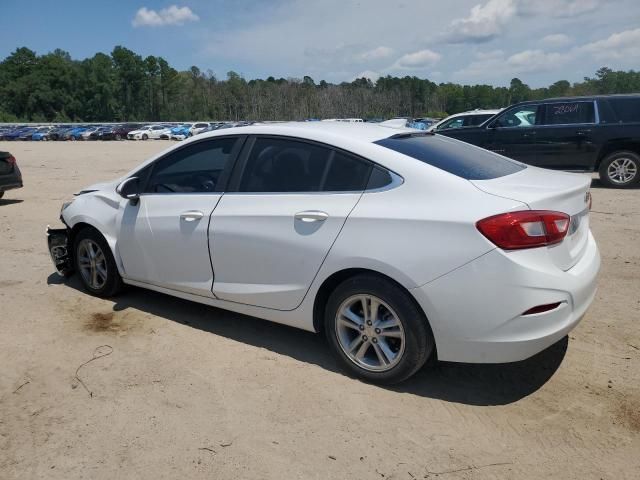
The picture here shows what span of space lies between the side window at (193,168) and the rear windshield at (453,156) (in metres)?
1.29

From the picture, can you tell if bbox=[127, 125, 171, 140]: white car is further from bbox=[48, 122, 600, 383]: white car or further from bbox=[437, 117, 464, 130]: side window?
bbox=[48, 122, 600, 383]: white car

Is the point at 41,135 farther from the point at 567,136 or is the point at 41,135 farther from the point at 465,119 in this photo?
the point at 567,136

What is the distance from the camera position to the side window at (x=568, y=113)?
11.3 m

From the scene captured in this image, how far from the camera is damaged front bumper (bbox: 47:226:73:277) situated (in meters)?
5.38

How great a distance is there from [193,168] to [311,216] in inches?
54.6

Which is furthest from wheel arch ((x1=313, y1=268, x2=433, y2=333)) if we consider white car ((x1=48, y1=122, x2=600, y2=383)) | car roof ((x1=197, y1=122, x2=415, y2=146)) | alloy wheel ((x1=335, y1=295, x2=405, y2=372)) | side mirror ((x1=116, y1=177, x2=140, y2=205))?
side mirror ((x1=116, y1=177, x2=140, y2=205))

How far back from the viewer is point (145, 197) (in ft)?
15.0

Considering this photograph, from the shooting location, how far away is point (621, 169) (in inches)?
437

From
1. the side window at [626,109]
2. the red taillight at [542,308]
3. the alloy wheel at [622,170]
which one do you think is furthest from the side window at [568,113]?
the red taillight at [542,308]

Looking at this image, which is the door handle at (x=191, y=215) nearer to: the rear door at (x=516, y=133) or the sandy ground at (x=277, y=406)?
the sandy ground at (x=277, y=406)

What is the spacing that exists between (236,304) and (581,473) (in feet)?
Result: 8.01

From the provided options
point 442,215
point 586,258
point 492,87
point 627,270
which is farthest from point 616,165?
point 492,87

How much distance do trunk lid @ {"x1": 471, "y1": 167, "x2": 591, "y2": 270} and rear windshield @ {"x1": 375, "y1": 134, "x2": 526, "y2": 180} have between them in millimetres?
118

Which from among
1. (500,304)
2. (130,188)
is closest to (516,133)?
(130,188)
